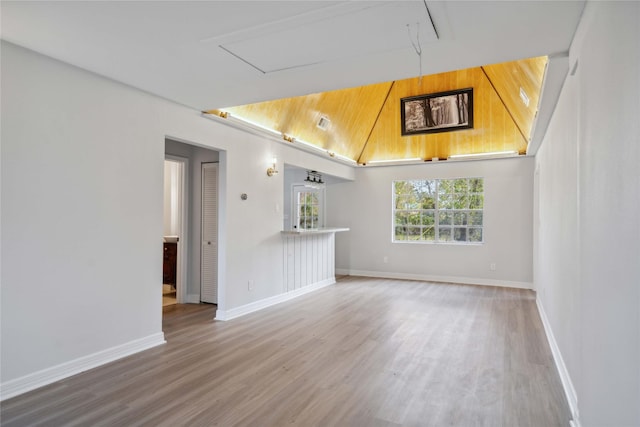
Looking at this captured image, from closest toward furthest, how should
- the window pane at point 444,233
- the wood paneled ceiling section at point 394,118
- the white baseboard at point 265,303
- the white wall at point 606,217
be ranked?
the white wall at point 606,217
the white baseboard at point 265,303
the wood paneled ceiling section at point 394,118
the window pane at point 444,233

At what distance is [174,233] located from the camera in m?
6.93

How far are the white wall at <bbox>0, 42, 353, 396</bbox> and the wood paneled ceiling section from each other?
1.49 metres

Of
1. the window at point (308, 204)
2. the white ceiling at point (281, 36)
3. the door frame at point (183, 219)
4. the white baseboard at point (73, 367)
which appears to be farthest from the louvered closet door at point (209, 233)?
the window at point (308, 204)

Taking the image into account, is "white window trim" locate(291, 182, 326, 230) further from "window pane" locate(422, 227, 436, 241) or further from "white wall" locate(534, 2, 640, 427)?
"white wall" locate(534, 2, 640, 427)

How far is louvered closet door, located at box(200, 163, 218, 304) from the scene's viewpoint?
5.52m

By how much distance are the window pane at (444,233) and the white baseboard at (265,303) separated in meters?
2.55

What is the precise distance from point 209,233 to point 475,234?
5060 mm

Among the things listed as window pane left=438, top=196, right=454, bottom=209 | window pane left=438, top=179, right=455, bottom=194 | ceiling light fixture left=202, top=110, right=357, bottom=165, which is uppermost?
ceiling light fixture left=202, top=110, right=357, bottom=165

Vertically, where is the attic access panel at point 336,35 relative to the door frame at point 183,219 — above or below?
above

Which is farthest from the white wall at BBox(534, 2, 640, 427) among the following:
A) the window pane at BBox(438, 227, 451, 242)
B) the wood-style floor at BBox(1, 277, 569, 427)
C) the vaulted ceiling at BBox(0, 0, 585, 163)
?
the window pane at BBox(438, 227, 451, 242)

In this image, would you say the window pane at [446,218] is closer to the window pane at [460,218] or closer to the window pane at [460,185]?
the window pane at [460,218]

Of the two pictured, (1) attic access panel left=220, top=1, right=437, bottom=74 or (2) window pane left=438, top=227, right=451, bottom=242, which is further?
(2) window pane left=438, top=227, right=451, bottom=242

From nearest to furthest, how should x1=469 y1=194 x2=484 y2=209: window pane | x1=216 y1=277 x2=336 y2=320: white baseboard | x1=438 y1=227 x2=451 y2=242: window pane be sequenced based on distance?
x1=216 y1=277 x2=336 y2=320: white baseboard < x1=469 y1=194 x2=484 y2=209: window pane < x1=438 y1=227 x2=451 y2=242: window pane

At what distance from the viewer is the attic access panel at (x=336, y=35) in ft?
7.38
